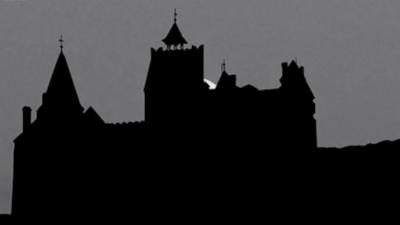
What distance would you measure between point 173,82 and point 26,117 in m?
12.3

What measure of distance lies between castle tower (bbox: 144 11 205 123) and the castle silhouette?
3.0 inches

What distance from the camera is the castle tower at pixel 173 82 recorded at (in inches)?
2712

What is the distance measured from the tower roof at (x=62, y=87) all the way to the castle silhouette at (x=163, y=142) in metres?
0.08

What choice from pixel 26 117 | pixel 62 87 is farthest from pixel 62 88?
pixel 26 117

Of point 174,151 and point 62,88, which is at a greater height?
point 62,88

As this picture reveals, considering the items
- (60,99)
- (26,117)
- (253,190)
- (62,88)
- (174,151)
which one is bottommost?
(253,190)

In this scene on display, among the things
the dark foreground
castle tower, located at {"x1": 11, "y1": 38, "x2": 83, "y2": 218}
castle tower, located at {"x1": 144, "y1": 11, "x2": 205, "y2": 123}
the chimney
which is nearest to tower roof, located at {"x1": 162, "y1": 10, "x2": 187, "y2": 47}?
castle tower, located at {"x1": 144, "y1": 11, "x2": 205, "y2": 123}

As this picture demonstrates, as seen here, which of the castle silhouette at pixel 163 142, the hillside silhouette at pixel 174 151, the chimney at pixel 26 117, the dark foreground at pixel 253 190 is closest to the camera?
the dark foreground at pixel 253 190

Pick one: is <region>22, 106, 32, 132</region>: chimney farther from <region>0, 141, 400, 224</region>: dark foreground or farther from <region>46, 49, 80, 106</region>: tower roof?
<region>0, 141, 400, 224</region>: dark foreground

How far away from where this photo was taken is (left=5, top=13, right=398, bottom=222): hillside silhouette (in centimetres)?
6406

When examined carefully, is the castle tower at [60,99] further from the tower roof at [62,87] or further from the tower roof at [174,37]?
the tower roof at [174,37]

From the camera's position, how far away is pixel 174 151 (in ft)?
223

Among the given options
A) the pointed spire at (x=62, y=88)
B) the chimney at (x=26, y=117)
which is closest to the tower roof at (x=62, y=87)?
the pointed spire at (x=62, y=88)

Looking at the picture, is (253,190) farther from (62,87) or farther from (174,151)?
(62,87)
